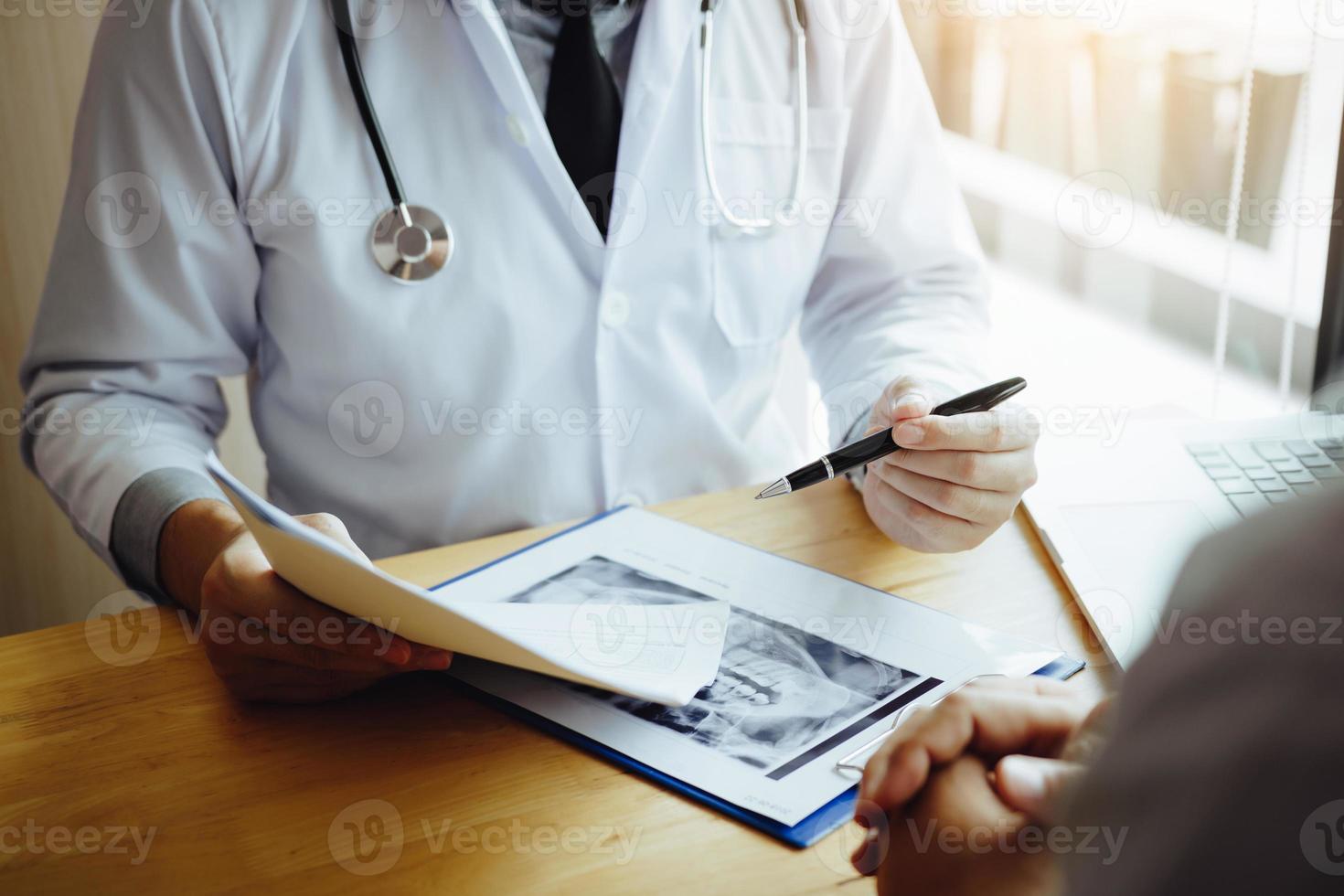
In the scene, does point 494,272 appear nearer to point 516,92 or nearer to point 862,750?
point 516,92

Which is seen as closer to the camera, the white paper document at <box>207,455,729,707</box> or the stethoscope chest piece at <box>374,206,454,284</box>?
the white paper document at <box>207,455,729,707</box>

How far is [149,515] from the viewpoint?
0.89 meters

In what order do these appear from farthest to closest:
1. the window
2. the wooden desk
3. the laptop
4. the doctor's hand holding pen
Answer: the window → the laptop → the doctor's hand holding pen → the wooden desk

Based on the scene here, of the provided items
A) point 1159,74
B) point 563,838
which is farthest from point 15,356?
point 1159,74

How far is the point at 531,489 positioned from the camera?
1115 mm

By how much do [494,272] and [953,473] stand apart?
49cm

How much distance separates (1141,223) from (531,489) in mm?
3034

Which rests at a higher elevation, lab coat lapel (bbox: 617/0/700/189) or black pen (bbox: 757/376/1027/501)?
lab coat lapel (bbox: 617/0/700/189)

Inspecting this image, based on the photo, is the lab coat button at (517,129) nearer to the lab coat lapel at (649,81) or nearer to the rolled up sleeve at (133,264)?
the lab coat lapel at (649,81)

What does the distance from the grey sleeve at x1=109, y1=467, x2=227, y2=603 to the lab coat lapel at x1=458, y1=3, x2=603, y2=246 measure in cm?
43

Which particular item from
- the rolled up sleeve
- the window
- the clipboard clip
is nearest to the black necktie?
the rolled up sleeve

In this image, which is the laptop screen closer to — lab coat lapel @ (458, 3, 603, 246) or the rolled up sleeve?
lab coat lapel @ (458, 3, 603, 246)

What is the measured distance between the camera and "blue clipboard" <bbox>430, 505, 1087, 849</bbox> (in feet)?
1.90

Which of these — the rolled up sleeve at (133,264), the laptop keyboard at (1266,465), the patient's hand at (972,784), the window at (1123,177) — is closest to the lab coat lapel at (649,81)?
the rolled up sleeve at (133,264)
